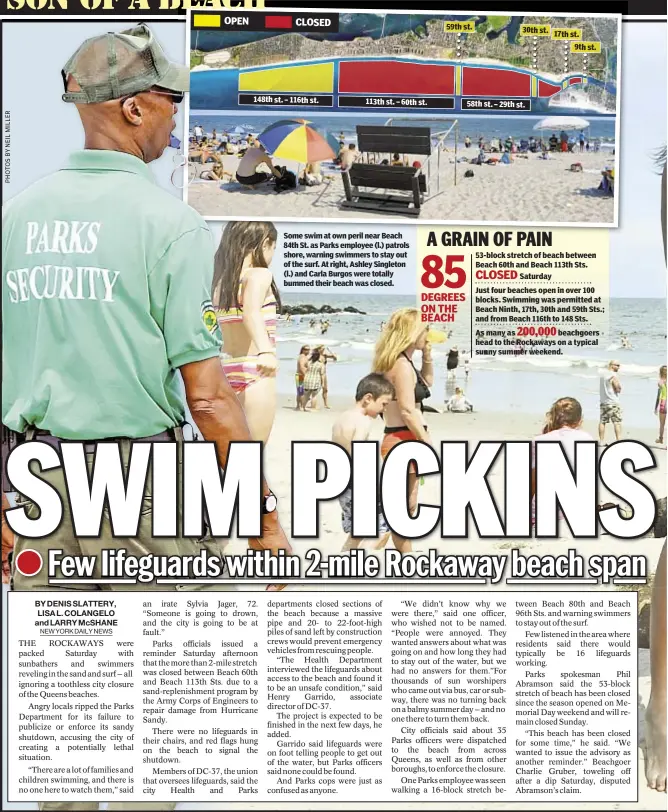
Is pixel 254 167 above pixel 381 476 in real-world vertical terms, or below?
above

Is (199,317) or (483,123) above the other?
(483,123)

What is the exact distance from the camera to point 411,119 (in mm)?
5340

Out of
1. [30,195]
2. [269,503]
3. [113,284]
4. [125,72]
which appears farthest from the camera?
[269,503]

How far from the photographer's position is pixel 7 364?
4.86m

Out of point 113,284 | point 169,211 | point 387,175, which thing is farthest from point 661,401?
point 113,284

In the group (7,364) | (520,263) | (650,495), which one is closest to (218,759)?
(7,364)

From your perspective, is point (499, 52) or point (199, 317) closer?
point (199, 317)

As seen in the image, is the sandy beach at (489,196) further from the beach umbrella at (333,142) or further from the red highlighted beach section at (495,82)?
the red highlighted beach section at (495,82)

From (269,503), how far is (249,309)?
1069 mm

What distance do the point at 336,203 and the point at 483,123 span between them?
36.3 inches

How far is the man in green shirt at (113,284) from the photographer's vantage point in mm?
4629

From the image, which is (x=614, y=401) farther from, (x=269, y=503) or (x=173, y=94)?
(x=173, y=94)

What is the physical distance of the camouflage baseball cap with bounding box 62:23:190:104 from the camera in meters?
4.76

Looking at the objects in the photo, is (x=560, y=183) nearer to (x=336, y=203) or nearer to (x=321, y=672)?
(x=336, y=203)
